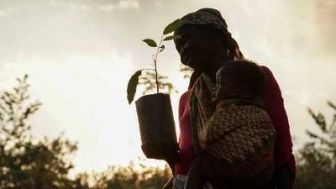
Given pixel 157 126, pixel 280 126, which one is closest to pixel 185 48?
pixel 157 126

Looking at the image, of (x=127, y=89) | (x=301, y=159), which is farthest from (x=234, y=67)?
(x=301, y=159)

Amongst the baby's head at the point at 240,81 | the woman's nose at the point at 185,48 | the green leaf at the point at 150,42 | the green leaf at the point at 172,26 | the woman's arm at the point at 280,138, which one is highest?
the green leaf at the point at 172,26

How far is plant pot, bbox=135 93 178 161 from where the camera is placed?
128 inches

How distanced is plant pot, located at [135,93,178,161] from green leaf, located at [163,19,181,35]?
33 centimetres

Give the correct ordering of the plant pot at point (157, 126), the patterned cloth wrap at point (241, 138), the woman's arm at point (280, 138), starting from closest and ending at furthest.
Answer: the patterned cloth wrap at point (241, 138)
the woman's arm at point (280, 138)
the plant pot at point (157, 126)

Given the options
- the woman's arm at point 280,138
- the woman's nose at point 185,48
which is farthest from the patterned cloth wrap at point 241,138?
the woman's nose at point 185,48

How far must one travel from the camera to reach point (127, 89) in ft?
11.2

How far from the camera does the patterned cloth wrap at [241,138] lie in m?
2.85

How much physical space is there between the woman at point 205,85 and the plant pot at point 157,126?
112 millimetres

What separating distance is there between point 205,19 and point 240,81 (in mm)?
539

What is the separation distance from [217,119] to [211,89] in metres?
0.34

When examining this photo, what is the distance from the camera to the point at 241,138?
9.52 ft

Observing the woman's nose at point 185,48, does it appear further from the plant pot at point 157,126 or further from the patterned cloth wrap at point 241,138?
the patterned cloth wrap at point 241,138

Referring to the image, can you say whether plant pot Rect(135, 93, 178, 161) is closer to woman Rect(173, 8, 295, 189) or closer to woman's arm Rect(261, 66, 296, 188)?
woman Rect(173, 8, 295, 189)
